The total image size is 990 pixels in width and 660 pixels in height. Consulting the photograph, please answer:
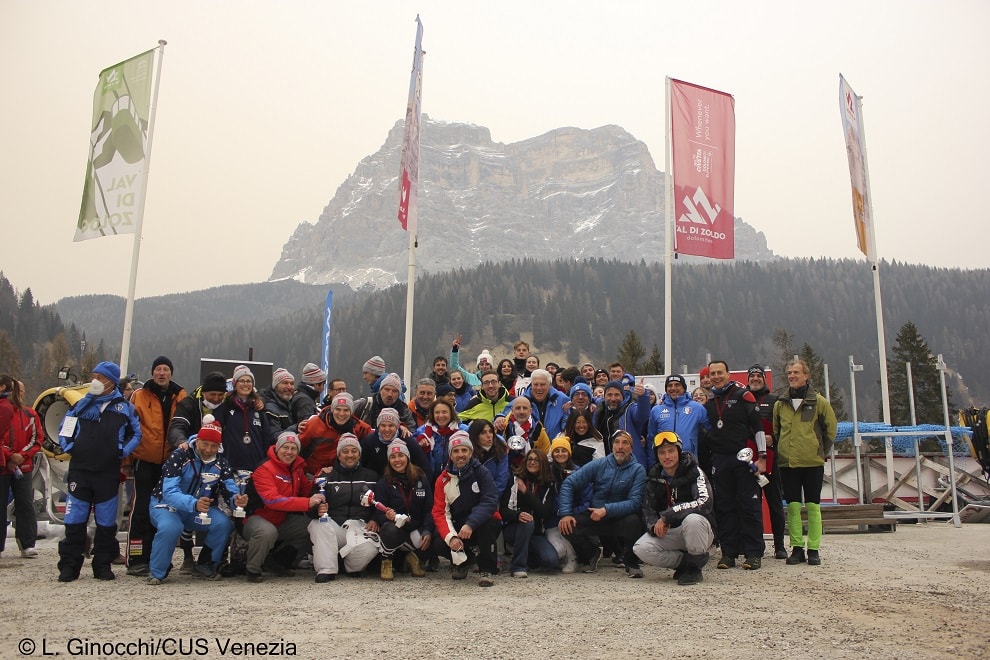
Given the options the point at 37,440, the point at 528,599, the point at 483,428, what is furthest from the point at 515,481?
the point at 37,440

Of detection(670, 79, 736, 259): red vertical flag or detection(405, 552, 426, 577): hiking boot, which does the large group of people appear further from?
detection(670, 79, 736, 259): red vertical flag

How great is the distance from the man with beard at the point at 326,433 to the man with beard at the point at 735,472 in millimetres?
3453

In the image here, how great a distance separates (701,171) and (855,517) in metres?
6.13

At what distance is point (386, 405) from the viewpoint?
23.7 ft

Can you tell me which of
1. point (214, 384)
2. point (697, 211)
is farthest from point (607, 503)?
point (697, 211)

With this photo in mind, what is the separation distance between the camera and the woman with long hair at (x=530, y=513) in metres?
6.45

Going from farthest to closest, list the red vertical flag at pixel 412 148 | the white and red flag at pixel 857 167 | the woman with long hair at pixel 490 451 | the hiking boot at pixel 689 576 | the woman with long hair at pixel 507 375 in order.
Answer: the white and red flag at pixel 857 167
the red vertical flag at pixel 412 148
the woman with long hair at pixel 507 375
the woman with long hair at pixel 490 451
the hiking boot at pixel 689 576

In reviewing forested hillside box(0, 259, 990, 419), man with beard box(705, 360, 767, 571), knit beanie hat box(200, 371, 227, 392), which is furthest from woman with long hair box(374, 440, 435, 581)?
forested hillside box(0, 259, 990, 419)

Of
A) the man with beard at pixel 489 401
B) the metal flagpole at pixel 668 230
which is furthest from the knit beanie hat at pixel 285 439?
the metal flagpole at pixel 668 230

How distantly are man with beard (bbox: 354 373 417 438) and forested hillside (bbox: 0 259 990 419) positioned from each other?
225ft

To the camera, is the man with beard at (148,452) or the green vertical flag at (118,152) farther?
the green vertical flag at (118,152)

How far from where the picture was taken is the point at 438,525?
626 cm

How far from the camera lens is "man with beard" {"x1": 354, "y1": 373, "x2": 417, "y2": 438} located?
23.5 ft

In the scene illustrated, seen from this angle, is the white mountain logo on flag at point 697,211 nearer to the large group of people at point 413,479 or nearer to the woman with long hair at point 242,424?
the large group of people at point 413,479
